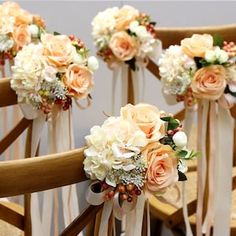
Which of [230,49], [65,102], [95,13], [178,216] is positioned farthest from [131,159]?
[95,13]

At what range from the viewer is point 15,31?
5.39ft

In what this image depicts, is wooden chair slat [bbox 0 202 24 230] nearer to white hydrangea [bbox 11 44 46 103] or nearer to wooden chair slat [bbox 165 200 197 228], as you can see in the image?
white hydrangea [bbox 11 44 46 103]

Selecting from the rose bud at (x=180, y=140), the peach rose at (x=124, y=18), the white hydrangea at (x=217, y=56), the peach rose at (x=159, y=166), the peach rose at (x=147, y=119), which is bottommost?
the peach rose at (x=159, y=166)

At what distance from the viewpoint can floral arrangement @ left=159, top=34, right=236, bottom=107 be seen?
1.31m

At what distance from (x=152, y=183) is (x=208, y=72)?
1.50ft

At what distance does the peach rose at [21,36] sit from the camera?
1.63 meters

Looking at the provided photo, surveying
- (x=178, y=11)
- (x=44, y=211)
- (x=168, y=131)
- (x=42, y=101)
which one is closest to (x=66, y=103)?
(x=42, y=101)

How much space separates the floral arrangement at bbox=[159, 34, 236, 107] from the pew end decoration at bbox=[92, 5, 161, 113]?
0.87ft

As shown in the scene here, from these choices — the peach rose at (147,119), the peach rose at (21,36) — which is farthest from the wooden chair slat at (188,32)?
the peach rose at (147,119)

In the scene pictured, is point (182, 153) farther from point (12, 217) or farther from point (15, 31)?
point (15, 31)

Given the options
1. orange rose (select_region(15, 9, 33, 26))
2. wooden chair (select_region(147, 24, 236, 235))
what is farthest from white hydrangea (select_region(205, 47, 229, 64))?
orange rose (select_region(15, 9, 33, 26))

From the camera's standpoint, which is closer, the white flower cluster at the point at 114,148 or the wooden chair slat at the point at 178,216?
the white flower cluster at the point at 114,148

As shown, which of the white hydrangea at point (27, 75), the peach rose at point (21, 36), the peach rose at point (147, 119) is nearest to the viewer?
the peach rose at point (147, 119)

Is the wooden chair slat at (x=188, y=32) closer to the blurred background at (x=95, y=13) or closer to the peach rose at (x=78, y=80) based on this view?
the peach rose at (x=78, y=80)
